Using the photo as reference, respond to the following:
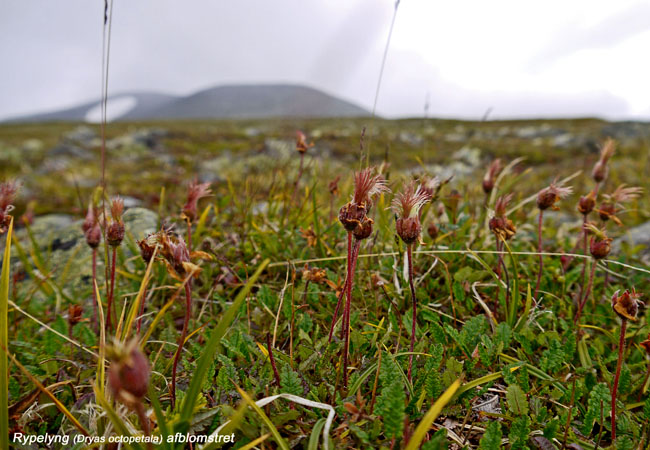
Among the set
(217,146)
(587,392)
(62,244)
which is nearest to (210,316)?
(587,392)

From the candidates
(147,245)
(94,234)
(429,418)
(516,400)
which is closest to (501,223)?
(516,400)

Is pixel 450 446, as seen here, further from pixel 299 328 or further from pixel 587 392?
pixel 299 328

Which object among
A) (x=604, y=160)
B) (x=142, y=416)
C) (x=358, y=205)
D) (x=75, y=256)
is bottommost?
(x=75, y=256)

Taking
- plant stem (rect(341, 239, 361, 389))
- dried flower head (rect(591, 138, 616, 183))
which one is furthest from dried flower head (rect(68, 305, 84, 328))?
dried flower head (rect(591, 138, 616, 183))

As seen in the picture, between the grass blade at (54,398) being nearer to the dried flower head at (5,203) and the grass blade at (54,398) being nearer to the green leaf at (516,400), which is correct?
the dried flower head at (5,203)

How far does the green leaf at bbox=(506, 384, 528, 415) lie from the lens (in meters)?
1.22

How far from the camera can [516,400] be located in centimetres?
123

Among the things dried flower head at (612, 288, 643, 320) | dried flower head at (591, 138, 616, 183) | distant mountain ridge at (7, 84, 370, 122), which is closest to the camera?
dried flower head at (612, 288, 643, 320)

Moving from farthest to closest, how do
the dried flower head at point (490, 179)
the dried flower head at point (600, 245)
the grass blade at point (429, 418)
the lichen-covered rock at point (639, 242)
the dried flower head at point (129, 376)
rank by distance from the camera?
the lichen-covered rock at point (639, 242)
the dried flower head at point (490, 179)
the dried flower head at point (600, 245)
the grass blade at point (429, 418)
the dried flower head at point (129, 376)

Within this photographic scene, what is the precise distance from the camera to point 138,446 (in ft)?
3.26

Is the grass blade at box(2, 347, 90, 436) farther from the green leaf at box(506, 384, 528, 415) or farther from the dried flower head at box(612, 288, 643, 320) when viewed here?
the dried flower head at box(612, 288, 643, 320)

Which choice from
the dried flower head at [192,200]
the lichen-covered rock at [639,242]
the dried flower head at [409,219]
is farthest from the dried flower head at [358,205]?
the lichen-covered rock at [639,242]

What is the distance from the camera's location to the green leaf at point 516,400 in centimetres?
122

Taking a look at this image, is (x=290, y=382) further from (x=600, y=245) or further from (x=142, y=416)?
(x=600, y=245)
